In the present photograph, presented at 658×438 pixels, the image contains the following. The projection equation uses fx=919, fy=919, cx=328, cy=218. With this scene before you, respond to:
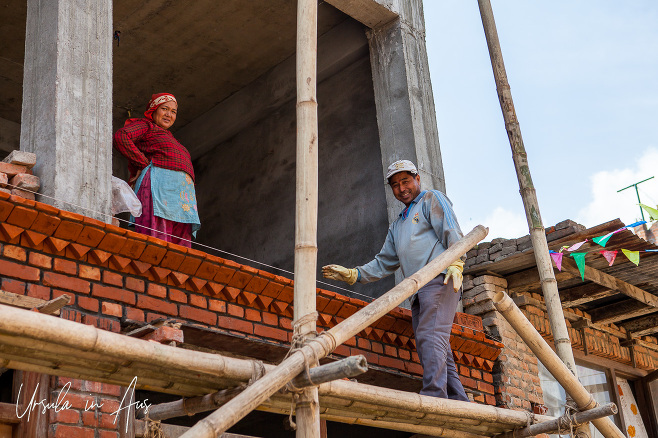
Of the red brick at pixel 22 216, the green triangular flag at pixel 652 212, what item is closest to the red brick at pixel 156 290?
the red brick at pixel 22 216

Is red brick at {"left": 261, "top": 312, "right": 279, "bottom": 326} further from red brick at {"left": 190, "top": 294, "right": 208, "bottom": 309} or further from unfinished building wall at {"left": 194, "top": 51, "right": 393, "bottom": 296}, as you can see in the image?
unfinished building wall at {"left": 194, "top": 51, "right": 393, "bottom": 296}

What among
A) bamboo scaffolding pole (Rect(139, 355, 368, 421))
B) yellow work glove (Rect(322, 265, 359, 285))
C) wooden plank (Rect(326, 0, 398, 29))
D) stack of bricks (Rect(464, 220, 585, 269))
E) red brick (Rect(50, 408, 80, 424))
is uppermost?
wooden plank (Rect(326, 0, 398, 29))

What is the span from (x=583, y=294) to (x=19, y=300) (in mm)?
5821

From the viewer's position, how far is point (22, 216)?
498cm

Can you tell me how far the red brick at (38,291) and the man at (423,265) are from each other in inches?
90.6

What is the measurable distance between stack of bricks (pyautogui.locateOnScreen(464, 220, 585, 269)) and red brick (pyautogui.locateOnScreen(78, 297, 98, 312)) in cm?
422

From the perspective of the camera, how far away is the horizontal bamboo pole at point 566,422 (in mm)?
6043

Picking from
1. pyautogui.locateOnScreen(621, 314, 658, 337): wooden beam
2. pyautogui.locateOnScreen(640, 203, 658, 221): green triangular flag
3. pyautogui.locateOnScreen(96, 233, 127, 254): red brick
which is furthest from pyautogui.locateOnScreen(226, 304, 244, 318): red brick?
pyautogui.locateOnScreen(621, 314, 658, 337): wooden beam

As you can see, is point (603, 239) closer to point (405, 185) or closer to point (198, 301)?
point (405, 185)

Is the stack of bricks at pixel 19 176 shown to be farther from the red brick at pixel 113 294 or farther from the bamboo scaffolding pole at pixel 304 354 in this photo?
Answer: the bamboo scaffolding pole at pixel 304 354

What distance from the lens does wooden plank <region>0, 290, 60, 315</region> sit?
4855 millimetres

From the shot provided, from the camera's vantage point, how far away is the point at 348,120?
385 inches

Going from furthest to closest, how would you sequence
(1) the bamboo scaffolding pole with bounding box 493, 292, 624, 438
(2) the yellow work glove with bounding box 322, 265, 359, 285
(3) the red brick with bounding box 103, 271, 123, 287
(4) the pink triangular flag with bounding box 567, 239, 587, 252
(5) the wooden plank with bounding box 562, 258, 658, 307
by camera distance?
(5) the wooden plank with bounding box 562, 258, 658, 307
(4) the pink triangular flag with bounding box 567, 239, 587, 252
(2) the yellow work glove with bounding box 322, 265, 359, 285
(1) the bamboo scaffolding pole with bounding box 493, 292, 624, 438
(3) the red brick with bounding box 103, 271, 123, 287

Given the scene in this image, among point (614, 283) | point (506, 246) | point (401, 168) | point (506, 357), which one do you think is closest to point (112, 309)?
point (401, 168)
